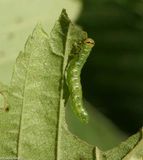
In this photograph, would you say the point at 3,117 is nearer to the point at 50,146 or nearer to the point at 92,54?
the point at 50,146

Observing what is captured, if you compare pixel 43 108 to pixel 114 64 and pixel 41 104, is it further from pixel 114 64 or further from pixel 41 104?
pixel 114 64

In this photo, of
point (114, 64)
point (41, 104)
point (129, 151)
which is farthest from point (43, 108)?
point (114, 64)

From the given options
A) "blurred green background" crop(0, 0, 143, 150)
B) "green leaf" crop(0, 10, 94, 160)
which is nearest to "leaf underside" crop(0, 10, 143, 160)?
"green leaf" crop(0, 10, 94, 160)

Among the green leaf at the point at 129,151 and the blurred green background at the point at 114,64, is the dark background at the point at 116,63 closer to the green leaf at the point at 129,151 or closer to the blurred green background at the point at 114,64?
the blurred green background at the point at 114,64

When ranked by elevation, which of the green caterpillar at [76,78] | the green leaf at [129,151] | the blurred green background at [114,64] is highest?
the green caterpillar at [76,78]

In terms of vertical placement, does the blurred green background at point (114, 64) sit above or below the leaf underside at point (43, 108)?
below

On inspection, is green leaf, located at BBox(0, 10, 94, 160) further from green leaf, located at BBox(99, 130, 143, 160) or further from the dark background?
the dark background

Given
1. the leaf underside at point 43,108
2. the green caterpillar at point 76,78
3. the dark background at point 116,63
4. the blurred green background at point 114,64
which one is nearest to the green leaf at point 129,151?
the leaf underside at point 43,108

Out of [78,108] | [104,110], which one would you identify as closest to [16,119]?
[78,108]
